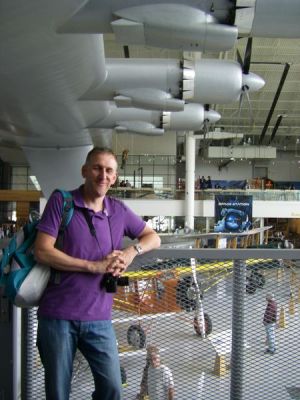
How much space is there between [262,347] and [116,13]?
13.3ft

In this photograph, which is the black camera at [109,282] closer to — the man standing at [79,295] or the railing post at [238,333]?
the man standing at [79,295]

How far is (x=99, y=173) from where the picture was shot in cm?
247

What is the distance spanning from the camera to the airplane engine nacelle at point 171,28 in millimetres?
5191

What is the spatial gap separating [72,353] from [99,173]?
0.98 m

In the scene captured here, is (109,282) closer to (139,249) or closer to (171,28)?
(139,249)

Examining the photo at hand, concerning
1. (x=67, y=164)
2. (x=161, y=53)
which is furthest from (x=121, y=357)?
(x=161, y=53)

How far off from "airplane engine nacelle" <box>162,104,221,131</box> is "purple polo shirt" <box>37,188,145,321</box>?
9352 mm

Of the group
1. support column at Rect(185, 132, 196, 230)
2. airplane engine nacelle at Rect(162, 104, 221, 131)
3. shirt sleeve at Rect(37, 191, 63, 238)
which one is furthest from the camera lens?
support column at Rect(185, 132, 196, 230)

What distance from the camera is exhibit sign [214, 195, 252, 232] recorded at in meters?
18.1

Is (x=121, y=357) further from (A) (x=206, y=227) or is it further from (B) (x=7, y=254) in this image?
(A) (x=206, y=227)

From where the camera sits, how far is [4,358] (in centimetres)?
278

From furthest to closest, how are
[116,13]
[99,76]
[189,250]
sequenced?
[99,76] < [116,13] < [189,250]

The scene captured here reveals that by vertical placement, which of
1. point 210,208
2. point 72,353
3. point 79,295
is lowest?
point 72,353

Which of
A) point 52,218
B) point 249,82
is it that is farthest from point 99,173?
point 249,82
